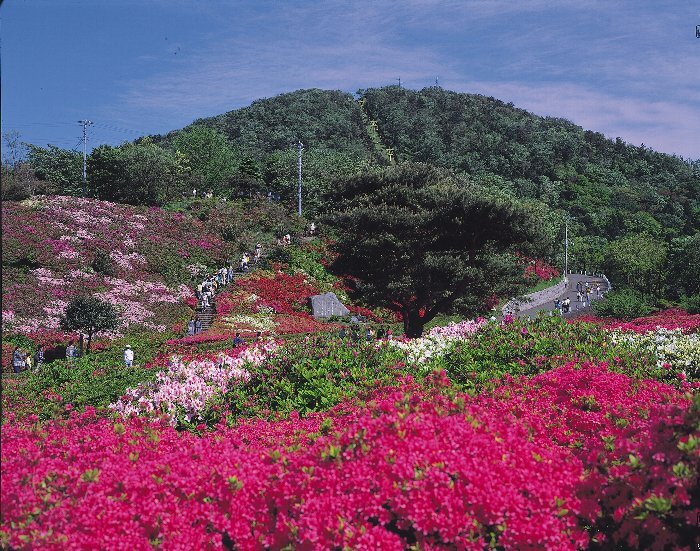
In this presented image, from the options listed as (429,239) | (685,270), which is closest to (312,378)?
(429,239)

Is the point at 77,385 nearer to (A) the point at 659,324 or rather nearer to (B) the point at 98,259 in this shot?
(A) the point at 659,324

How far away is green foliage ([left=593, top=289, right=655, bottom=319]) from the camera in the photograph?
88.8 feet

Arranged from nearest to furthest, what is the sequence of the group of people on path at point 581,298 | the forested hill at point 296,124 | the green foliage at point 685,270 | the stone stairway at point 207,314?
the stone stairway at point 207,314
the group of people on path at point 581,298
the green foliage at point 685,270
the forested hill at point 296,124

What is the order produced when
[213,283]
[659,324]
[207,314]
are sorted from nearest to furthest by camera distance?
1. [659,324]
2. [207,314]
3. [213,283]

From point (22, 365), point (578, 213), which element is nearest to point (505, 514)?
point (22, 365)

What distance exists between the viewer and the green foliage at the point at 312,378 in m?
6.89

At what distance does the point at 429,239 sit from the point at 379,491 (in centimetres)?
1563

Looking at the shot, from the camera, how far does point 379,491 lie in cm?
339

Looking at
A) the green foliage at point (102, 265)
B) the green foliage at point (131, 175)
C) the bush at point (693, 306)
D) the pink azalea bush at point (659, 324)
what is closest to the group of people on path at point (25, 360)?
the green foliage at point (102, 265)

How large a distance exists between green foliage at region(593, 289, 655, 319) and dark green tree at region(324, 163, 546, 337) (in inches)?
410

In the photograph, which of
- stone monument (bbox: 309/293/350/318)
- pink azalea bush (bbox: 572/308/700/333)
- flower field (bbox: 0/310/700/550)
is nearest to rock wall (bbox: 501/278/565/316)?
pink azalea bush (bbox: 572/308/700/333)

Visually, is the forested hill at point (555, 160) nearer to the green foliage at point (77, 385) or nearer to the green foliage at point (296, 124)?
the green foliage at point (296, 124)

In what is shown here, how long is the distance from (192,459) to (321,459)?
3.45ft

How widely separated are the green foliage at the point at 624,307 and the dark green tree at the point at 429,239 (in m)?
10.4
